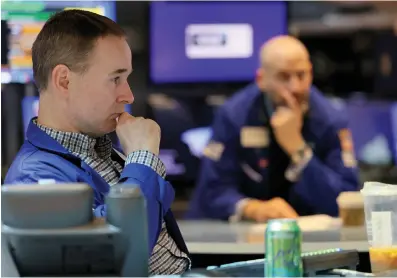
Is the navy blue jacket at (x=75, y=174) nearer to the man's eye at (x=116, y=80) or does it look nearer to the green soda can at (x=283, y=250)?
the man's eye at (x=116, y=80)

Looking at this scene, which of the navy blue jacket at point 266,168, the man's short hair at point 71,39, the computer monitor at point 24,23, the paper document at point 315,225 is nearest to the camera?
the man's short hair at point 71,39

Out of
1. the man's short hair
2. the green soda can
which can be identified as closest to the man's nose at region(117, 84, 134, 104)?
the man's short hair

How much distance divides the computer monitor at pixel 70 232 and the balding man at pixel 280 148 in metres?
2.55

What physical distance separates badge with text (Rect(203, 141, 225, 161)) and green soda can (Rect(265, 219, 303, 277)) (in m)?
2.85

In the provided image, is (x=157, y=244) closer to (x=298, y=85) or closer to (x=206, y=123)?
(x=298, y=85)

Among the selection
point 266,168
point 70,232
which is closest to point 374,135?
point 266,168

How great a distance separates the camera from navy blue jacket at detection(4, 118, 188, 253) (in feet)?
5.17

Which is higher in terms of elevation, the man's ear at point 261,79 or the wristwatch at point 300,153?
the man's ear at point 261,79

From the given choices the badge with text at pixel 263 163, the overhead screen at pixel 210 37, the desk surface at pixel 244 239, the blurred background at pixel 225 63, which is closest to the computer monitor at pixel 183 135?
the blurred background at pixel 225 63

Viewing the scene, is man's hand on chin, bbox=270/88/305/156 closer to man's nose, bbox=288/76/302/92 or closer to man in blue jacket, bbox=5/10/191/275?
man's nose, bbox=288/76/302/92

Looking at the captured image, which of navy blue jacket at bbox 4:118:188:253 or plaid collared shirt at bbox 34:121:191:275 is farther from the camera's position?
plaid collared shirt at bbox 34:121:191:275

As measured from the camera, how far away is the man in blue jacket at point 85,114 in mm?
1657

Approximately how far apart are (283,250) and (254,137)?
9.61 ft

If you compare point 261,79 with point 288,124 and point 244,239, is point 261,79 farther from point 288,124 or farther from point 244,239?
point 244,239
